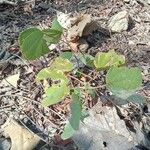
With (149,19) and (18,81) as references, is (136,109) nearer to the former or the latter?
(18,81)

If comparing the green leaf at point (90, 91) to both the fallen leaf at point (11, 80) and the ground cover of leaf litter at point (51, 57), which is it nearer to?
the ground cover of leaf litter at point (51, 57)

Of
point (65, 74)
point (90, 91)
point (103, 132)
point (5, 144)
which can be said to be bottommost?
point (5, 144)

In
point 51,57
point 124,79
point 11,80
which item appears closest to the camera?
point 124,79

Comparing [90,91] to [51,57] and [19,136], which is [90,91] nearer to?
[19,136]

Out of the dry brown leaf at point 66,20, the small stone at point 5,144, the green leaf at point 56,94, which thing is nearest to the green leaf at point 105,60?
the green leaf at point 56,94

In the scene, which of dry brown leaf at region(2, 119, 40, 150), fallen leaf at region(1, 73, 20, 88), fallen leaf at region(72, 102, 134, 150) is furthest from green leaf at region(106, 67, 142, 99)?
fallen leaf at region(1, 73, 20, 88)

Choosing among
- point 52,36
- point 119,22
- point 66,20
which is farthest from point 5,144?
point 119,22

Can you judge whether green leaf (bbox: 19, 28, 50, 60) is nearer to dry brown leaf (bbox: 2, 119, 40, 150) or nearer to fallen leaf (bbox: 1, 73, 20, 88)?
dry brown leaf (bbox: 2, 119, 40, 150)
